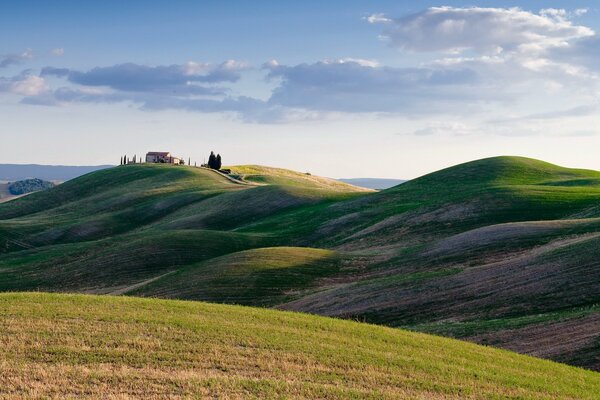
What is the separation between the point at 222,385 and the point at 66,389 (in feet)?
14.4

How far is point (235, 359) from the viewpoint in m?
22.7

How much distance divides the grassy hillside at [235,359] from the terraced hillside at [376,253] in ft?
20.1

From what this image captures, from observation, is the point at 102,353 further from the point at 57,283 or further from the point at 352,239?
the point at 352,239

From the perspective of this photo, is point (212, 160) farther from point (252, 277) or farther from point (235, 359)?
point (235, 359)

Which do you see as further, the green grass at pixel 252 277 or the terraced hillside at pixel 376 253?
the green grass at pixel 252 277

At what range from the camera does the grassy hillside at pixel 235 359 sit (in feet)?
64.7

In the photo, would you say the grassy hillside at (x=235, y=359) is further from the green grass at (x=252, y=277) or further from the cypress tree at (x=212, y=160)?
the cypress tree at (x=212, y=160)

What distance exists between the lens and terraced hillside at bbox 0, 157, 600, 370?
3769cm

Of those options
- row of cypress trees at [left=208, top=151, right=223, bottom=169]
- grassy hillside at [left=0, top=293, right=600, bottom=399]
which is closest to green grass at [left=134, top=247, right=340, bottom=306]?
grassy hillside at [left=0, top=293, right=600, bottom=399]

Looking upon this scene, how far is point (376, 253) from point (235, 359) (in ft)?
131

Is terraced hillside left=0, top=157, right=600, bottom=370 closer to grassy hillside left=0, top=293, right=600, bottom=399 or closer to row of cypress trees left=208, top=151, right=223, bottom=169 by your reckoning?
grassy hillside left=0, top=293, right=600, bottom=399

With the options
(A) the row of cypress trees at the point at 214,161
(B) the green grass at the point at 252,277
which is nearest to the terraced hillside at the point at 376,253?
(B) the green grass at the point at 252,277

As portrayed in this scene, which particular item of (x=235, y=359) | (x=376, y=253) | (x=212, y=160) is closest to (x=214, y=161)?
(x=212, y=160)

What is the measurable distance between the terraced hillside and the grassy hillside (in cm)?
613
